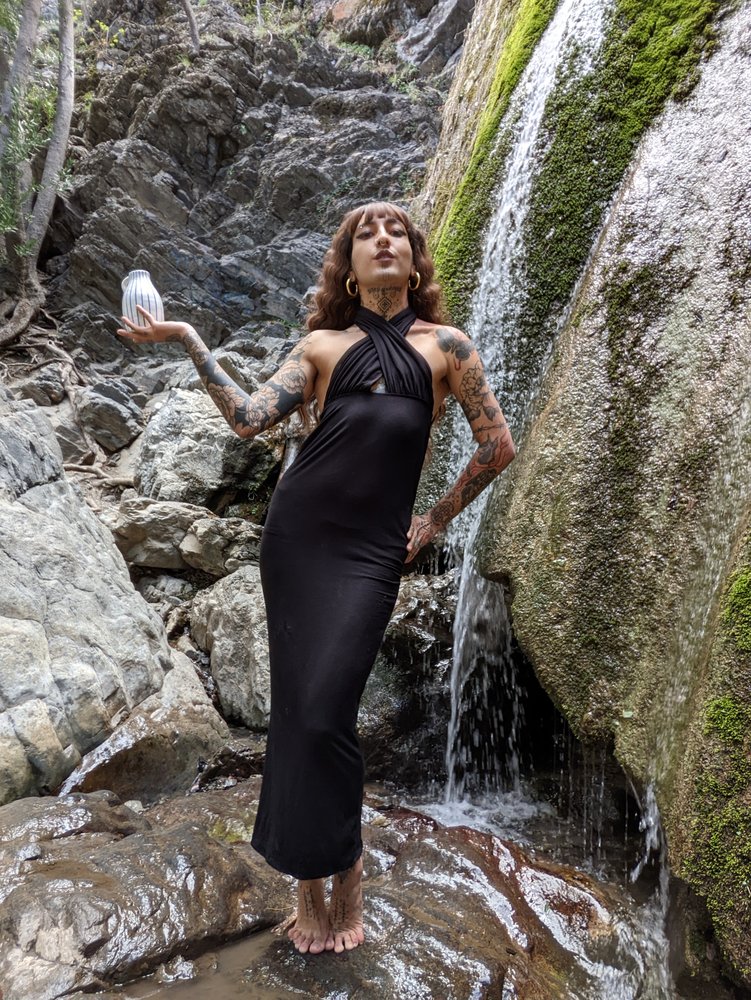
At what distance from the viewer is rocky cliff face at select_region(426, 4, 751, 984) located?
2002 millimetres

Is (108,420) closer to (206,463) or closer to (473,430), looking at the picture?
(206,463)

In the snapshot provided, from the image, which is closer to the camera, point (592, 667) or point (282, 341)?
point (592, 667)

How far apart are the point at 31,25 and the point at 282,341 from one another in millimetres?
6462

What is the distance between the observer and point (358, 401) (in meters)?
2.11

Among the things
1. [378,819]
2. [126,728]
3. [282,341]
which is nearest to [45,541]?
[126,728]

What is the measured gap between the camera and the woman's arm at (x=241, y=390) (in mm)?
2225

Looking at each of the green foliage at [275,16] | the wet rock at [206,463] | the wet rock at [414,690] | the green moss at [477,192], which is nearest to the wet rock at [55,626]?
the wet rock at [414,690]

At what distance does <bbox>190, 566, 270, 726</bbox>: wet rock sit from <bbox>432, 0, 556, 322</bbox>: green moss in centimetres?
259

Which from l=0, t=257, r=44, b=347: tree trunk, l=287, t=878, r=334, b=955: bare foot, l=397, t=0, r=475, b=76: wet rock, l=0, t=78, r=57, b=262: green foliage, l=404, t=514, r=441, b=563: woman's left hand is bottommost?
l=287, t=878, r=334, b=955: bare foot

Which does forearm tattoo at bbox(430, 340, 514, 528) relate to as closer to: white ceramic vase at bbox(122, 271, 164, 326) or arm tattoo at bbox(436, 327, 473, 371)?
arm tattoo at bbox(436, 327, 473, 371)

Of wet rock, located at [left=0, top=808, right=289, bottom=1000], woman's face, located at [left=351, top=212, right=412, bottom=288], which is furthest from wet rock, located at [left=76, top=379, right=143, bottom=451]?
woman's face, located at [left=351, top=212, right=412, bottom=288]

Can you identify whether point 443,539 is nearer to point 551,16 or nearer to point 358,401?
point 358,401

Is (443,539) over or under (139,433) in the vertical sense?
under

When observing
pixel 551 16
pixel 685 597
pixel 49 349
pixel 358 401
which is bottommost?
pixel 685 597
